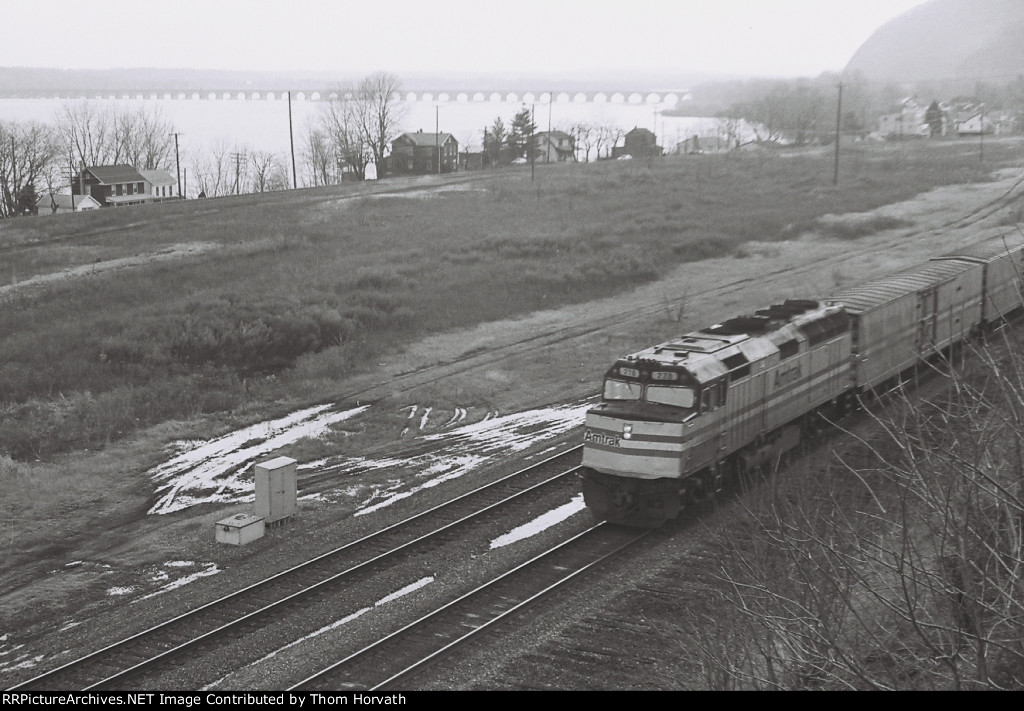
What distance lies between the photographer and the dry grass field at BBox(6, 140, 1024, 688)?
2684 cm

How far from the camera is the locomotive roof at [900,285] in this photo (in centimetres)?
2636

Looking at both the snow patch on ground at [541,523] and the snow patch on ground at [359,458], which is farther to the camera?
the snow patch on ground at [359,458]

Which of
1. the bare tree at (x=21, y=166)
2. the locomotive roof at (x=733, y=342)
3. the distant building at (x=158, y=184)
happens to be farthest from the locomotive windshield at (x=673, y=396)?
the distant building at (x=158, y=184)

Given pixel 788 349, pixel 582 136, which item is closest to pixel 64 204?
pixel 582 136

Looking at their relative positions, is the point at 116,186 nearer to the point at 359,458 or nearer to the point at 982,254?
the point at 359,458

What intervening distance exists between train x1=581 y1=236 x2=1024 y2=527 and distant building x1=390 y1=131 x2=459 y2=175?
101 m

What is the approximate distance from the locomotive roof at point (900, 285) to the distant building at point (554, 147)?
110252 millimetres

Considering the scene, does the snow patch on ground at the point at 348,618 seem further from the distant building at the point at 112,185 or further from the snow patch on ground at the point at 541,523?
the distant building at the point at 112,185

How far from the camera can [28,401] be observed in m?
30.9

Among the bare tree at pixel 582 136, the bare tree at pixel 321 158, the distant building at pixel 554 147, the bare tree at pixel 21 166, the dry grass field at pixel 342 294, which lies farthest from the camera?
the bare tree at pixel 582 136

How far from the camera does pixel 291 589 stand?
18.0m

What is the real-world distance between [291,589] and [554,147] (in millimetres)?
132362

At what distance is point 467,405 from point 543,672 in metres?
17.1
